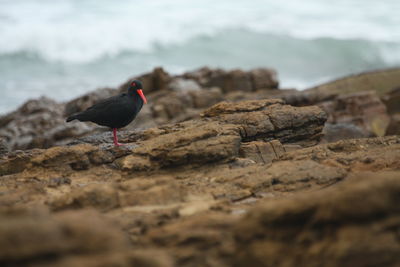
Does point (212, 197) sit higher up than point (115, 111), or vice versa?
point (115, 111)

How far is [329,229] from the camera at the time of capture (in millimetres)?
5738

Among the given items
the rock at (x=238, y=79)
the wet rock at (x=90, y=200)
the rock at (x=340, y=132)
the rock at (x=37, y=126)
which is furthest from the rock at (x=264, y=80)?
the wet rock at (x=90, y=200)

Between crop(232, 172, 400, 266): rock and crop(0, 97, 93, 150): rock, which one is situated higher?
crop(0, 97, 93, 150): rock

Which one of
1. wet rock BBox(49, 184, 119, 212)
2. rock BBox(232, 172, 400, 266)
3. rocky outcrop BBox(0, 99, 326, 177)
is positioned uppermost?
rocky outcrop BBox(0, 99, 326, 177)

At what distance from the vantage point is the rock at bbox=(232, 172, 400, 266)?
5469 mm

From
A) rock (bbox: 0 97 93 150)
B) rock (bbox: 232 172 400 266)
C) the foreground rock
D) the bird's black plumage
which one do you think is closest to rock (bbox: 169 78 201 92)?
rock (bbox: 0 97 93 150)

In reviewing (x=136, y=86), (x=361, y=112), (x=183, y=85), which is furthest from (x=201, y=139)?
(x=183, y=85)

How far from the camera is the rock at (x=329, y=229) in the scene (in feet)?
17.9

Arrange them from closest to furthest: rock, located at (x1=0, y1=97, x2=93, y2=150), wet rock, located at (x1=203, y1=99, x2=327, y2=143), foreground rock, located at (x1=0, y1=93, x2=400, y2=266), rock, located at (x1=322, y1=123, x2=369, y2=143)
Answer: foreground rock, located at (x1=0, y1=93, x2=400, y2=266), wet rock, located at (x1=203, y1=99, x2=327, y2=143), rock, located at (x1=322, y1=123, x2=369, y2=143), rock, located at (x1=0, y1=97, x2=93, y2=150)

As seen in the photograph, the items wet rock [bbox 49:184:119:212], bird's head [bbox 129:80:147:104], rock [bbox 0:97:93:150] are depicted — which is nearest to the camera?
wet rock [bbox 49:184:119:212]

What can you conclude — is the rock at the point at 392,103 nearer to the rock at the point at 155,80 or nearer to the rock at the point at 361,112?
the rock at the point at 361,112

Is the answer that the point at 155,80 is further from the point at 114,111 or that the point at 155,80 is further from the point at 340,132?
the point at 114,111

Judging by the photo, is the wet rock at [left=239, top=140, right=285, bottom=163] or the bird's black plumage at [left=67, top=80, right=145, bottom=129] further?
the bird's black plumage at [left=67, top=80, right=145, bottom=129]

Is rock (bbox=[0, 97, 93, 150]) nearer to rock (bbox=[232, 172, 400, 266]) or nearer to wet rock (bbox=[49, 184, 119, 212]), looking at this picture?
wet rock (bbox=[49, 184, 119, 212])
